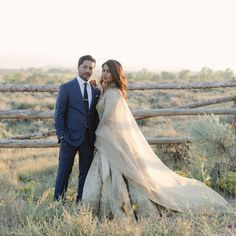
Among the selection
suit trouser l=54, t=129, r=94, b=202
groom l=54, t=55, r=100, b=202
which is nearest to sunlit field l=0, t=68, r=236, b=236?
suit trouser l=54, t=129, r=94, b=202

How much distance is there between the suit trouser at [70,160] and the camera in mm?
4816

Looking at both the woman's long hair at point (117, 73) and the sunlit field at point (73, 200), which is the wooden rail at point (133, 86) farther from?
the woman's long hair at point (117, 73)

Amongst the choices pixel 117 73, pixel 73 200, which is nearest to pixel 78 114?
pixel 117 73

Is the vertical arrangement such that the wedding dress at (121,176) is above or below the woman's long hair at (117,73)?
below

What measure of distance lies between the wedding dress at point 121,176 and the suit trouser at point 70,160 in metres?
0.11

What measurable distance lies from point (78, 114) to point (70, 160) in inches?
19.7

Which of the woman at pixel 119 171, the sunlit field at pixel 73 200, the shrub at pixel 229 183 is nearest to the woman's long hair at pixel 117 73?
the woman at pixel 119 171

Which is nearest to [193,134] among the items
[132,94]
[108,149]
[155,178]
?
[155,178]

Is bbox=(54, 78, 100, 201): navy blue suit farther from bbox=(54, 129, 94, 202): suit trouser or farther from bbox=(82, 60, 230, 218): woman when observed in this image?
bbox=(82, 60, 230, 218): woman

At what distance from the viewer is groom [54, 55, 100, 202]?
15.3ft

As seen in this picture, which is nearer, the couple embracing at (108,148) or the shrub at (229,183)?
the couple embracing at (108,148)

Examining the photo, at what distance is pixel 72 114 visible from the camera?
469 centimetres

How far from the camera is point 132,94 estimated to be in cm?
2150

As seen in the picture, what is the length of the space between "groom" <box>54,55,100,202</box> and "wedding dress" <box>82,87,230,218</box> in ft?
0.35
